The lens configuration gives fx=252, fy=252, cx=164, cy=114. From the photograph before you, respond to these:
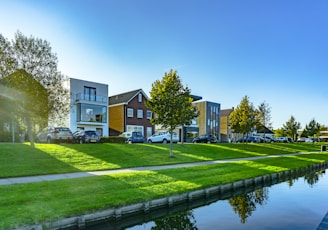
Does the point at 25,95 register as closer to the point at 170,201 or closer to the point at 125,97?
the point at 170,201

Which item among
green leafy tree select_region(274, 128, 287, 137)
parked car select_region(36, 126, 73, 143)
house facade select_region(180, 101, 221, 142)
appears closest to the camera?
parked car select_region(36, 126, 73, 143)

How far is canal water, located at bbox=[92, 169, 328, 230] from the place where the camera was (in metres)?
7.82

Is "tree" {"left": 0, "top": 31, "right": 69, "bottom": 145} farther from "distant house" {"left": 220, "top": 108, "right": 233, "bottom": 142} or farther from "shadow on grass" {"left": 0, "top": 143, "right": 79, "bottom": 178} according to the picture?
"distant house" {"left": 220, "top": 108, "right": 233, "bottom": 142}

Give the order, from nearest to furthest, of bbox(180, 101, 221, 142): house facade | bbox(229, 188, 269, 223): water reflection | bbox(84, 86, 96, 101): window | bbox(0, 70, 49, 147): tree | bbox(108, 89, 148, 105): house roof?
bbox(229, 188, 269, 223): water reflection < bbox(0, 70, 49, 147): tree < bbox(84, 86, 96, 101): window < bbox(108, 89, 148, 105): house roof < bbox(180, 101, 221, 142): house facade

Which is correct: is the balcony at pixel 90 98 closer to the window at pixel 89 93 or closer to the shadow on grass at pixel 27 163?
the window at pixel 89 93

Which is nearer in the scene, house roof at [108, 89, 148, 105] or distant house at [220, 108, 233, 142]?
house roof at [108, 89, 148, 105]

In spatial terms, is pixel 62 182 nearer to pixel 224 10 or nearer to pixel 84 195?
pixel 84 195

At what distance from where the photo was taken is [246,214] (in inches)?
360

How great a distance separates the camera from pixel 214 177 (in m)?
12.6

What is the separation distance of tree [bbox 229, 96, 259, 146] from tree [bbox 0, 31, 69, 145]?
20.5 m

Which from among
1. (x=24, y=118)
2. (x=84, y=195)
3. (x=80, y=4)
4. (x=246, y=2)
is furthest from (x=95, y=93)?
(x=84, y=195)

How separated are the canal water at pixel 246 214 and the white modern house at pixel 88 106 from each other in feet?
87.8

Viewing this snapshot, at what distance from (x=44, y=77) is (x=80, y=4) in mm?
6394

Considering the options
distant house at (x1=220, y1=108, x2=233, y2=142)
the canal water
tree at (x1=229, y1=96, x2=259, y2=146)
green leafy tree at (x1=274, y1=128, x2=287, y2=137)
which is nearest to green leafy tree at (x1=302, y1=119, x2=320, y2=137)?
green leafy tree at (x1=274, y1=128, x2=287, y2=137)
